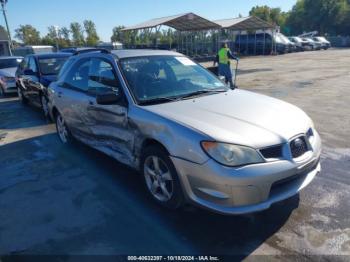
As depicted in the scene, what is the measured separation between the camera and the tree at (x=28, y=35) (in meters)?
87.4

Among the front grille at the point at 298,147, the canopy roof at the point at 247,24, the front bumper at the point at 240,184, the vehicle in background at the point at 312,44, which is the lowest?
the vehicle in background at the point at 312,44

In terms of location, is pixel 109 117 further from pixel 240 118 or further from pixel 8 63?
pixel 8 63

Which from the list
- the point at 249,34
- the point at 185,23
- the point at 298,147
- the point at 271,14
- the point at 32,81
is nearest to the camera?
the point at 298,147

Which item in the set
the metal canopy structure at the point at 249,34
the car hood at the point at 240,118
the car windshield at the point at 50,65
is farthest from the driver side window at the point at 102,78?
the metal canopy structure at the point at 249,34

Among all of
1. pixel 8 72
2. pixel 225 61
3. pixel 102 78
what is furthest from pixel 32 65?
pixel 225 61

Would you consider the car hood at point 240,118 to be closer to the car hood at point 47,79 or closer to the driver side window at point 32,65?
the car hood at point 47,79

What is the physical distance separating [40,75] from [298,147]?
767 centimetres

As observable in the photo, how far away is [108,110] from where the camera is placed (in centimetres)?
423

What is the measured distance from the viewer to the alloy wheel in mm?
3462

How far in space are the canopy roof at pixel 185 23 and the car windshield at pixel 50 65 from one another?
70.2 feet

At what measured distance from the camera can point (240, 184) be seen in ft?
9.28

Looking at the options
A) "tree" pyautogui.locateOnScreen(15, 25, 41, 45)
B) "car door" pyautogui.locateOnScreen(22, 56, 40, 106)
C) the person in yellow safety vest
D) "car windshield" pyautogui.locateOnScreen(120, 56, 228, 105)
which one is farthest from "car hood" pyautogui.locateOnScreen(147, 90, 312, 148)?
"tree" pyautogui.locateOnScreen(15, 25, 41, 45)

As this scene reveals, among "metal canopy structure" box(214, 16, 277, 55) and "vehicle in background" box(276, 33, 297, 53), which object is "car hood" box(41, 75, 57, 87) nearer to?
"metal canopy structure" box(214, 16, 277, 55)

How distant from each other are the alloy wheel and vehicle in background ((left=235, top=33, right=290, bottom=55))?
117 feet
